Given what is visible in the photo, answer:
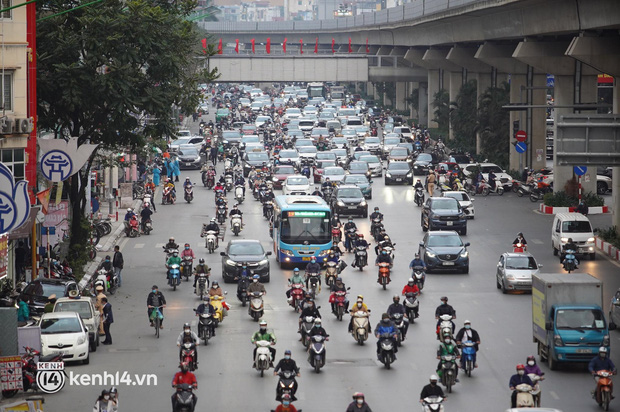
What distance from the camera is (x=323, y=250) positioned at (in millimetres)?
42094

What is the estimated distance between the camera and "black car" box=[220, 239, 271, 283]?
38938 mm

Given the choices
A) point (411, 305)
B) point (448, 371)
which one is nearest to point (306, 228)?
point (411, 305)

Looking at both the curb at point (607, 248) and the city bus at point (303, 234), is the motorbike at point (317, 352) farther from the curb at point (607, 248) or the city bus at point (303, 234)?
the curb at point (607, 248)

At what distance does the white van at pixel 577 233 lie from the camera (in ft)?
142

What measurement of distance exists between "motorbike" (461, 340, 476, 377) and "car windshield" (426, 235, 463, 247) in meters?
14.9

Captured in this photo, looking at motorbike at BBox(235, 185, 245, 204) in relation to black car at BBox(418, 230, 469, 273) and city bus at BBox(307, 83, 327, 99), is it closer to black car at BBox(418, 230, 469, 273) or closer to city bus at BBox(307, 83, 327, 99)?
black car at BBox(418, 230, 469, 273)

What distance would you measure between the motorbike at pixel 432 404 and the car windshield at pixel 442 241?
20.4m

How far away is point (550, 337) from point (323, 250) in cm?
1639

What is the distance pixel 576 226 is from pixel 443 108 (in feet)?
175

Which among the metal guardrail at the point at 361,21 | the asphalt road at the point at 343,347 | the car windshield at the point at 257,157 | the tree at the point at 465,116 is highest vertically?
the metal guardrail at the point at 361,21

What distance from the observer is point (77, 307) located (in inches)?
1168

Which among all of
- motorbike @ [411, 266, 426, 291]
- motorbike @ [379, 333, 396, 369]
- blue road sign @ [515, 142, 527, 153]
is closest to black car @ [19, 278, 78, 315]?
motorbike @ [379, 333, 396, 369]

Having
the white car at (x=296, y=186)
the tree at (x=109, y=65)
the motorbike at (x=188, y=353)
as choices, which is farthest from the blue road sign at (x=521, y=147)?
the motorbike at (x=188, y=353)

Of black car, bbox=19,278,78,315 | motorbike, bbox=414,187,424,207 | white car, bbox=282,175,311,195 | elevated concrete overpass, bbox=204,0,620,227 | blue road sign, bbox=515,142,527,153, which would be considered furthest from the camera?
blue road sign, bbox=515,142,527,153
